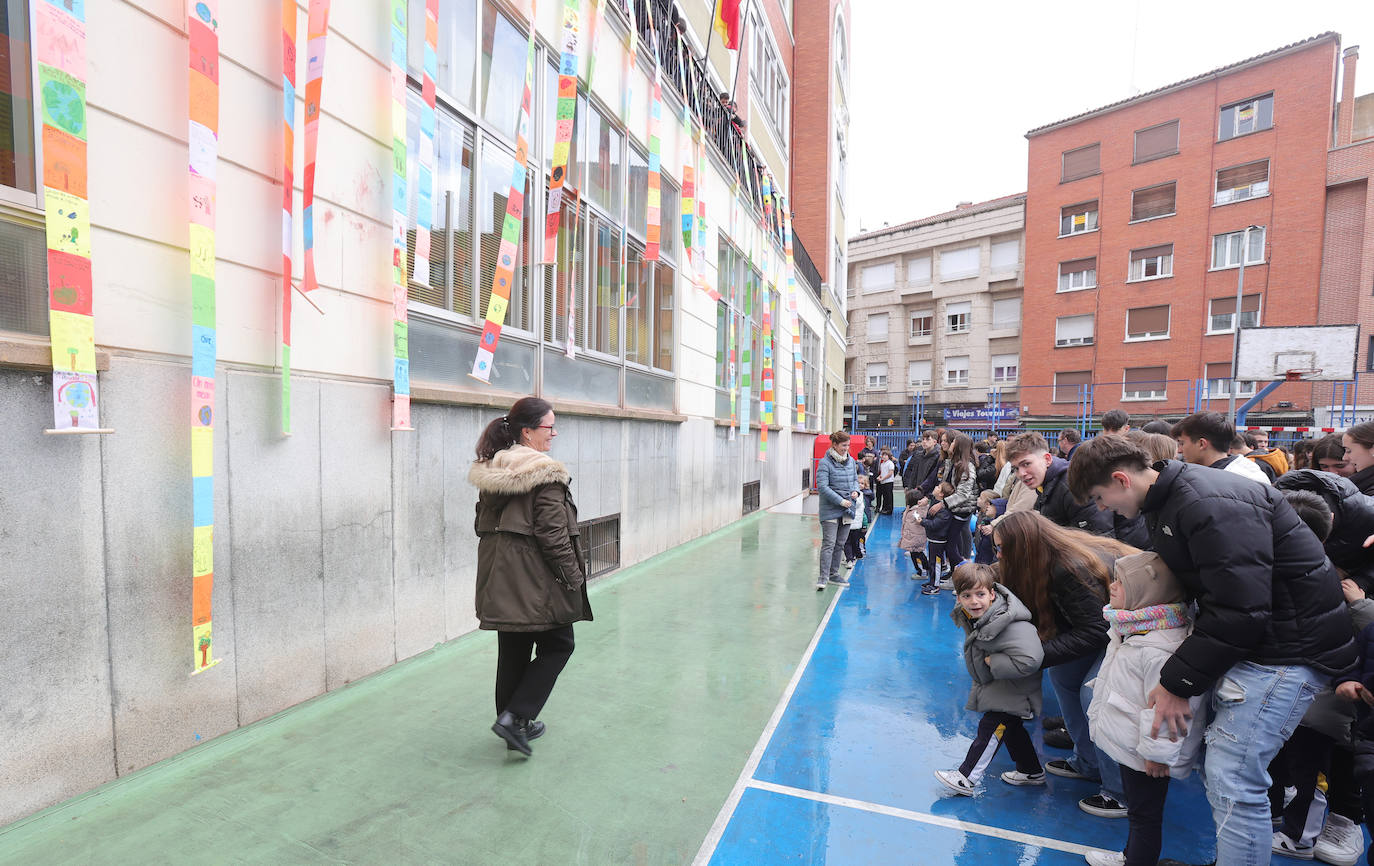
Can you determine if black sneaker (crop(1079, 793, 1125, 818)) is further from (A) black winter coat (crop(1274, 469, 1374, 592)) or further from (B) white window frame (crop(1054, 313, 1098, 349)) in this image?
(B) white window frame (crop(1054, 313, 1098, 349))

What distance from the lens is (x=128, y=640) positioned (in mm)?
2930

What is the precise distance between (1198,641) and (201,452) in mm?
4286

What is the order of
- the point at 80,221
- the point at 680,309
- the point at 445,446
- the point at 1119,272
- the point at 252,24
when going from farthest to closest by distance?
the point at 1119,272
the point at 680,309
the point at 445,446
the point at 252,24
the point at 80,221

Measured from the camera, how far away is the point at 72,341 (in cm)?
264

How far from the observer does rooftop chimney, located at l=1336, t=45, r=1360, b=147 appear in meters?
24.0

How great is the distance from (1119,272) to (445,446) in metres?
32.9

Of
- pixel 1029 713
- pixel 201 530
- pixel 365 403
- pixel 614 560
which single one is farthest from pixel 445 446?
pixel 1029 713

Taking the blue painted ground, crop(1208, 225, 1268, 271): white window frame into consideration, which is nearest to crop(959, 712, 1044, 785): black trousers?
the blue painted ground

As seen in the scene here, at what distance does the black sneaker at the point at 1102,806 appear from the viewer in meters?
2.91

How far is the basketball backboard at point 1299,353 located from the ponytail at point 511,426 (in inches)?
969

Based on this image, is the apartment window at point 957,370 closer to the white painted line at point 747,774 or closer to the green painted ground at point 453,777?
the white painted line at point 747,774

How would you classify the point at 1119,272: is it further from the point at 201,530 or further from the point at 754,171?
the point at 201,530

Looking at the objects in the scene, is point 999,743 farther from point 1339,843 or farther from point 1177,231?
point 1177,231

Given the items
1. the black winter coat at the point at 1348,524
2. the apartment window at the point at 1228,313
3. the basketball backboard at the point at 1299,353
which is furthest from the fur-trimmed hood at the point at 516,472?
the apartment window at the point at 1228,313
